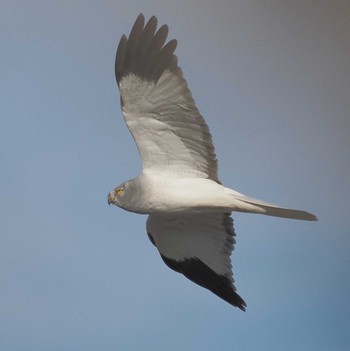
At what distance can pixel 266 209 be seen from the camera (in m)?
12.4

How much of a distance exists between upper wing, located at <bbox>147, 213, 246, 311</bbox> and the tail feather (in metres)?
1.88

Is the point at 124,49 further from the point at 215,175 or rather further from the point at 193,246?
the point at 193,246

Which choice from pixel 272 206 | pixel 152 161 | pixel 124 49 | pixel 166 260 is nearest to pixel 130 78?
pixel 124 49

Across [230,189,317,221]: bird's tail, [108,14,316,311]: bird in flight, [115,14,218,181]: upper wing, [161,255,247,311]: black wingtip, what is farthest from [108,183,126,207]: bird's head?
[161,255,247,311]: black wingtip

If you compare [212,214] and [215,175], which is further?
[212,214]

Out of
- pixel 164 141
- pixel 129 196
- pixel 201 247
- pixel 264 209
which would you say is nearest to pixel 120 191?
pixel 129 196

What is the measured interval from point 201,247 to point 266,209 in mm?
2588

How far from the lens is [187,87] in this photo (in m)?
12.7

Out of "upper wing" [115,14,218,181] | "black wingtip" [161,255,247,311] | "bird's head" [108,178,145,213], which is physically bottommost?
"black wingtip" [161,255,247,311]

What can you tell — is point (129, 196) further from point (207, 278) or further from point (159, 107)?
point (207, 278)

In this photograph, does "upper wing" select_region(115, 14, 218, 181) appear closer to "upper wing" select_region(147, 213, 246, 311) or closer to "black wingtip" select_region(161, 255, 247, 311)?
"upper wing" select_region(147, 213, 246, 311)

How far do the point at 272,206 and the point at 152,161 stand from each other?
71.5 inches

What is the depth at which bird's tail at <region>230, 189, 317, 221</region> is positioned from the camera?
40.2ft

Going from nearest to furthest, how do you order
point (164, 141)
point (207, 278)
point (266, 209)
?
point (266, 209)
point (164, 141)
point (207, 278)
